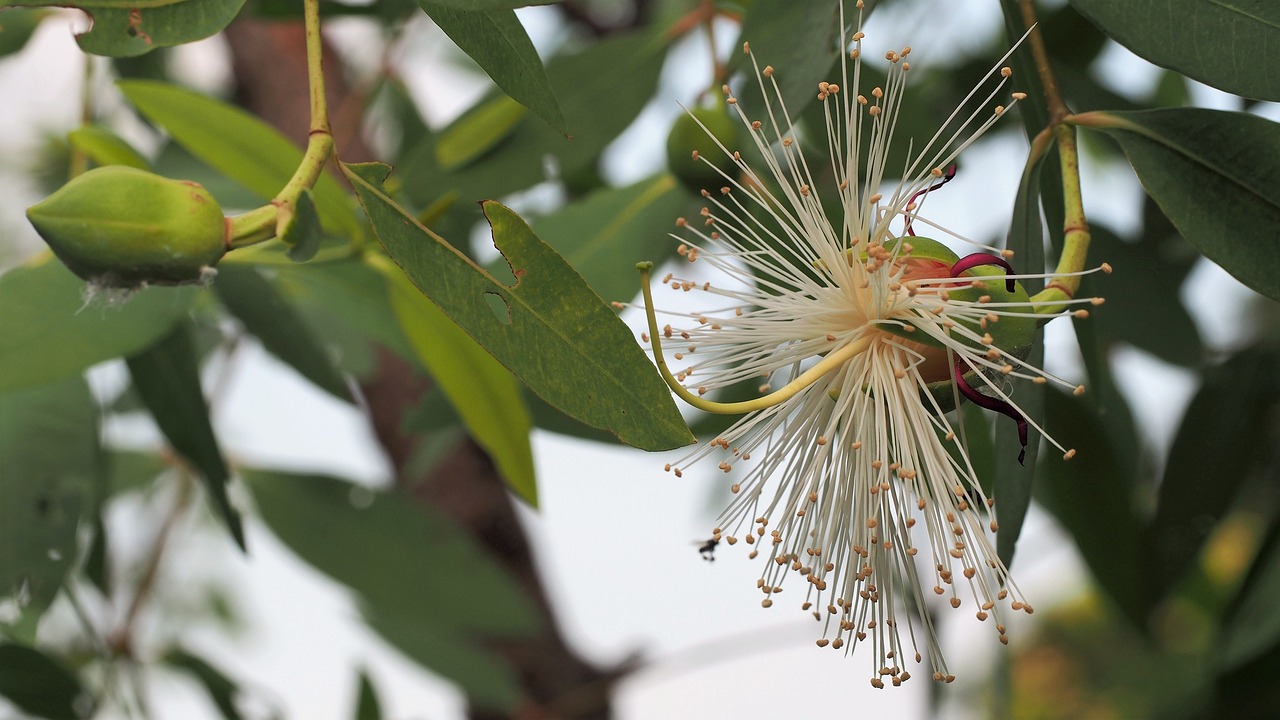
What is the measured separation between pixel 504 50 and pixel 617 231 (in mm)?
425

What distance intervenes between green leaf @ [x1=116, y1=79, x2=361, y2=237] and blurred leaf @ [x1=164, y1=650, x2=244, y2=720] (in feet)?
2.11

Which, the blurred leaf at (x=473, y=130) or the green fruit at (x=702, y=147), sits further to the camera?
the blurred leaf at (x=473, y=130)

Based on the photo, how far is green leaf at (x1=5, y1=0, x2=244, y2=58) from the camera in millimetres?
527

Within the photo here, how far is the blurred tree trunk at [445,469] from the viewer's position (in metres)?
1.71

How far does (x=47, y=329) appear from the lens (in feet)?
2.63

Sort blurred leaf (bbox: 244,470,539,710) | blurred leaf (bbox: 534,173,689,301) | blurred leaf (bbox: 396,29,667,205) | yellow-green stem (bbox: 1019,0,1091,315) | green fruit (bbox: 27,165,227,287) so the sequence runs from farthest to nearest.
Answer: blurred leaf (bbox: 244,470,539,710), blurred leaf (bbox: 396,29,667,205), blurred leaf (bbox: 534,173,689,301), yellow-green stem (bbox: 1019,0,1091,315), green fruit (bbox: 27,165,227,287)

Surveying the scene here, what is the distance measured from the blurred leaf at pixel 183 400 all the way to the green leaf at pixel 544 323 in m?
0.48

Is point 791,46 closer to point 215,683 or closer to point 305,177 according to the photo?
point 305,177

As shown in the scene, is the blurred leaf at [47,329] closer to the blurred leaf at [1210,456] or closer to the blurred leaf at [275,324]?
the blurred leaf at [275,324]

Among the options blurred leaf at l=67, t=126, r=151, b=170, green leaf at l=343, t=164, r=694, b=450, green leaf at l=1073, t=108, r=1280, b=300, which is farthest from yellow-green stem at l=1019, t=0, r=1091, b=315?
blurred leaf at l=67, t=126, r=151, b=170

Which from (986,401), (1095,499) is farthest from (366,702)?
(986,401)

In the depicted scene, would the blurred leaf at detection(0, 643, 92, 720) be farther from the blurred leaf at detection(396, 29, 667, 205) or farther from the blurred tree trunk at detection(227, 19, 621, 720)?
the blurred tree trunk at detection(227, 19, 621, 720)

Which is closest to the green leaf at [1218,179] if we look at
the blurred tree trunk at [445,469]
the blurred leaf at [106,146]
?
the blurred leaf at [106,146]

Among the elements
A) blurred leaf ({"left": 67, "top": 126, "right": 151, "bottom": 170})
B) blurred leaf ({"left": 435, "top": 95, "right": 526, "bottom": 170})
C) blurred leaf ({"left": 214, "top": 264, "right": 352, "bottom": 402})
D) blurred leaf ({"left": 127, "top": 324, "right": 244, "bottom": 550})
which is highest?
blurred leaf ({"left": 435, "top": 95, "right": 526, "bottom": 170})
